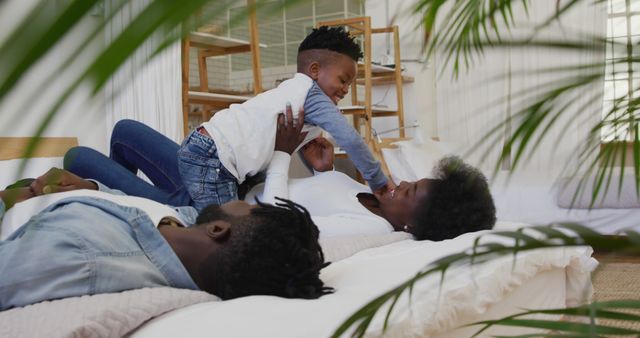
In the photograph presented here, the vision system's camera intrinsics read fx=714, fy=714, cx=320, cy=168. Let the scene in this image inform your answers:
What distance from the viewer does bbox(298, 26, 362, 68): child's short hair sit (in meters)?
2.49

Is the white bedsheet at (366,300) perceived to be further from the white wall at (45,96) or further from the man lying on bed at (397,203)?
the white wall at (45,96)

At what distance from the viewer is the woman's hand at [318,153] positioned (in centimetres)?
268

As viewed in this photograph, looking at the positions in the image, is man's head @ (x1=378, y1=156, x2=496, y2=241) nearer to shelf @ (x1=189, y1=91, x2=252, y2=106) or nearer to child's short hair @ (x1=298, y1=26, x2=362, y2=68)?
child's short hair @ (x1=298, y1=26, x2=362, y2=68)

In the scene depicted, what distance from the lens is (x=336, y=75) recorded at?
2.44 meters

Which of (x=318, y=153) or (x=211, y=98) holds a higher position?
(x=211, y=98)

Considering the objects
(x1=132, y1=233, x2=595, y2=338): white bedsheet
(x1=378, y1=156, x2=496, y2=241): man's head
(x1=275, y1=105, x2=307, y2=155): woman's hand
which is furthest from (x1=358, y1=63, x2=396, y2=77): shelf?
(x1=132, y1=233, x2=595, y2=338): white bedsheet

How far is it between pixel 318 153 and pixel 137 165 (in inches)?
27.0

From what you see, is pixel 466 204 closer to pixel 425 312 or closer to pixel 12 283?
pixel 425 312

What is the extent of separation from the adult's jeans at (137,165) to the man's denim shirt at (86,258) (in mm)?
1195

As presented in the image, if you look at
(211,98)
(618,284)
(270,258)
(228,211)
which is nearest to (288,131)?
(228,211)

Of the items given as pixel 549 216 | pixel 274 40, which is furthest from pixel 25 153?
pixel 274 40

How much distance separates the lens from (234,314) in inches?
38.9

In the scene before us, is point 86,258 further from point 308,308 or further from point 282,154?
point 282,154

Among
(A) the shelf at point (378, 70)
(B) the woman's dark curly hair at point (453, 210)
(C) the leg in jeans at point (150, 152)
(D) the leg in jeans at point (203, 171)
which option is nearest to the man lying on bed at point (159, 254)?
(B) the woman's dark curly hair at point (453, 210)
